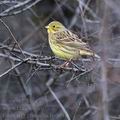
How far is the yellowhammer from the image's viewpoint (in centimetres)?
538

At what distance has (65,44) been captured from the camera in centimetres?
579

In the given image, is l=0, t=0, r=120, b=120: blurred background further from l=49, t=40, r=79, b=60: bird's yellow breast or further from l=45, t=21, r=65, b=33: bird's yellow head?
l=45, t=21, r=65, b=33: bird's yellow head

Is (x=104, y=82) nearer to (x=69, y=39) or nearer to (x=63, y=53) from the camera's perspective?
(x=63, y=53)

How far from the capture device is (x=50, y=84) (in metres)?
7.05

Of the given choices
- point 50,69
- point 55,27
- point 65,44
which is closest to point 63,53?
point 65,44

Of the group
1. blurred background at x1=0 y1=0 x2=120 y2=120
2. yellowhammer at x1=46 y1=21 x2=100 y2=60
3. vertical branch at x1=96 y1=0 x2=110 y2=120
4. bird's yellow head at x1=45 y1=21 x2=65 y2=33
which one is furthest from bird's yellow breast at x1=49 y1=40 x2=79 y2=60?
vertical branch at x1=96 y1=0 x2=110 y2=120

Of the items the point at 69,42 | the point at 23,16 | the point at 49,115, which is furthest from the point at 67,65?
the point at 23,16

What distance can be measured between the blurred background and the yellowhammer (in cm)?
12

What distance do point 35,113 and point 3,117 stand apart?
45 centimetres

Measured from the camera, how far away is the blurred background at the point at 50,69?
181 inches

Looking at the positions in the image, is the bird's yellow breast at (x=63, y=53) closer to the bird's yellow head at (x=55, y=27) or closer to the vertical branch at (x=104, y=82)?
the bird's yellow head at (x=55, y=27)


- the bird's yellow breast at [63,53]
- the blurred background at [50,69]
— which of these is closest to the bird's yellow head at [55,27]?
the blurred background at [50,69]

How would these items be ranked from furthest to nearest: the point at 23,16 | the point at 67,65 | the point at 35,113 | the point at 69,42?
the point at 23,16 → the point at 35,113 → the point at 69,42 → the point at 67,65

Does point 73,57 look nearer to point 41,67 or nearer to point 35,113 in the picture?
point 41,67
